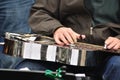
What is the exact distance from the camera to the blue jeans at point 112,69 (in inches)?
64.3

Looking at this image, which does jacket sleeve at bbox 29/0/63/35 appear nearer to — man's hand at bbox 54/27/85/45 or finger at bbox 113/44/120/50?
man's hand at bbox 54/27/85/45

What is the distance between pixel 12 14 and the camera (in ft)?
7.37

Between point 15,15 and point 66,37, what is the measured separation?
1.95 feet

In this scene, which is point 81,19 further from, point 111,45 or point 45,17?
point 111,45

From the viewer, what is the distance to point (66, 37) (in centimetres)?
176

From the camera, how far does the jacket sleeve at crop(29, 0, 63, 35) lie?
1.89 metres

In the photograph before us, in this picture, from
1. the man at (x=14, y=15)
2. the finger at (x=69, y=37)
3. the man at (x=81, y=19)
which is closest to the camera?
the finger at (x=69, y=37)

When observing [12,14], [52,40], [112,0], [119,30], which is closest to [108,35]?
[119,30]

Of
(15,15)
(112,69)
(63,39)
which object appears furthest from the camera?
(15,15)

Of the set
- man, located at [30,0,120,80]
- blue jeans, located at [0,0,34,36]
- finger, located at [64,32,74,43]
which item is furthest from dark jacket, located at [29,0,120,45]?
blue jeans, located at [0,0,34,36]

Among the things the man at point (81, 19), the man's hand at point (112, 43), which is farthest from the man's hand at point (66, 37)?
the man's hand at point (112, 43)

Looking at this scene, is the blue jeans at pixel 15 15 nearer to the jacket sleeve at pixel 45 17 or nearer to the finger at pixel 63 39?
the jacket sleeve at pixel 45 17

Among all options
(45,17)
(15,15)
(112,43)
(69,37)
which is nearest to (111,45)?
(112,43)

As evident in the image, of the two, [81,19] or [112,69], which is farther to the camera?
[81,19]
